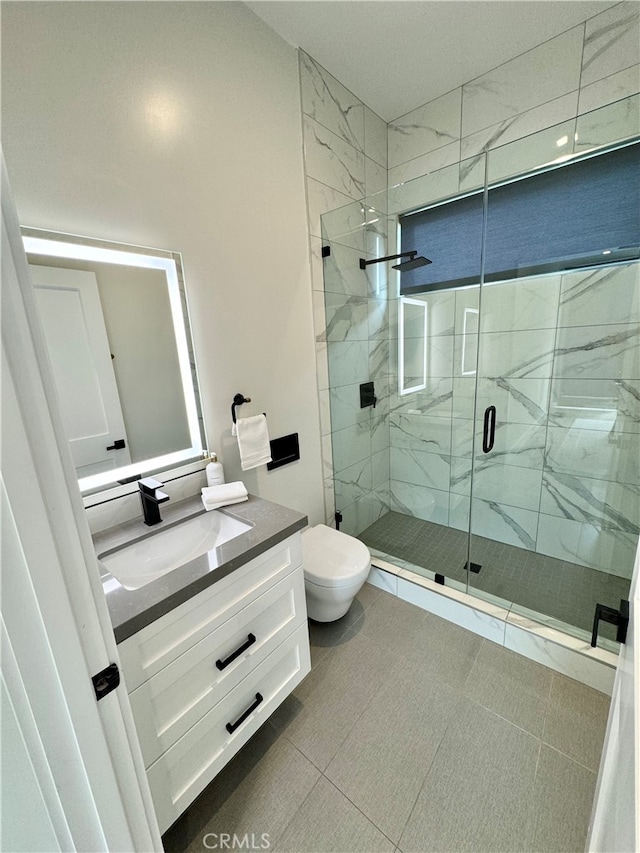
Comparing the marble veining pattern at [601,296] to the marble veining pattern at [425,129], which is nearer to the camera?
the marble veining pattern at [601,296]

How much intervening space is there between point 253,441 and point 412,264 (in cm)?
167

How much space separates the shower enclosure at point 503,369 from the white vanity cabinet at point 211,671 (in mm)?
1112

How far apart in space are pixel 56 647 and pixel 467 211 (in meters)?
2.71

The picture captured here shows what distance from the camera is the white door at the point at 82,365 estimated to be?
1125 mm

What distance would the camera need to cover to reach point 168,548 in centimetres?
127

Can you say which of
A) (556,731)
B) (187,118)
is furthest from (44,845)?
(187,118)

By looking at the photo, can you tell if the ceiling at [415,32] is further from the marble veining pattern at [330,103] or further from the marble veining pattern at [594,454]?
the marble veining pattern at [594,454]

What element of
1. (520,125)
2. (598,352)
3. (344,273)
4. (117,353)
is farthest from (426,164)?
(117,353)

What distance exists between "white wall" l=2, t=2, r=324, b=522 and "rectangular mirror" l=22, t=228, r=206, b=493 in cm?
7

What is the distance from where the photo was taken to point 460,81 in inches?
77.8

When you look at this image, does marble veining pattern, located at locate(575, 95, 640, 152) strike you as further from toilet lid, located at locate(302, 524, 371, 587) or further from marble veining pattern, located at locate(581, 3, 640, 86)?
toilet lid, located at locate(302, 524, 371, 587)

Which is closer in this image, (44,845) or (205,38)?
(44,845)

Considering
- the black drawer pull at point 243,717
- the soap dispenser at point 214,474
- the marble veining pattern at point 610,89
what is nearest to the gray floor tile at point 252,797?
the black drawer pull at point 243,717

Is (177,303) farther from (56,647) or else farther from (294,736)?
(294,736)
